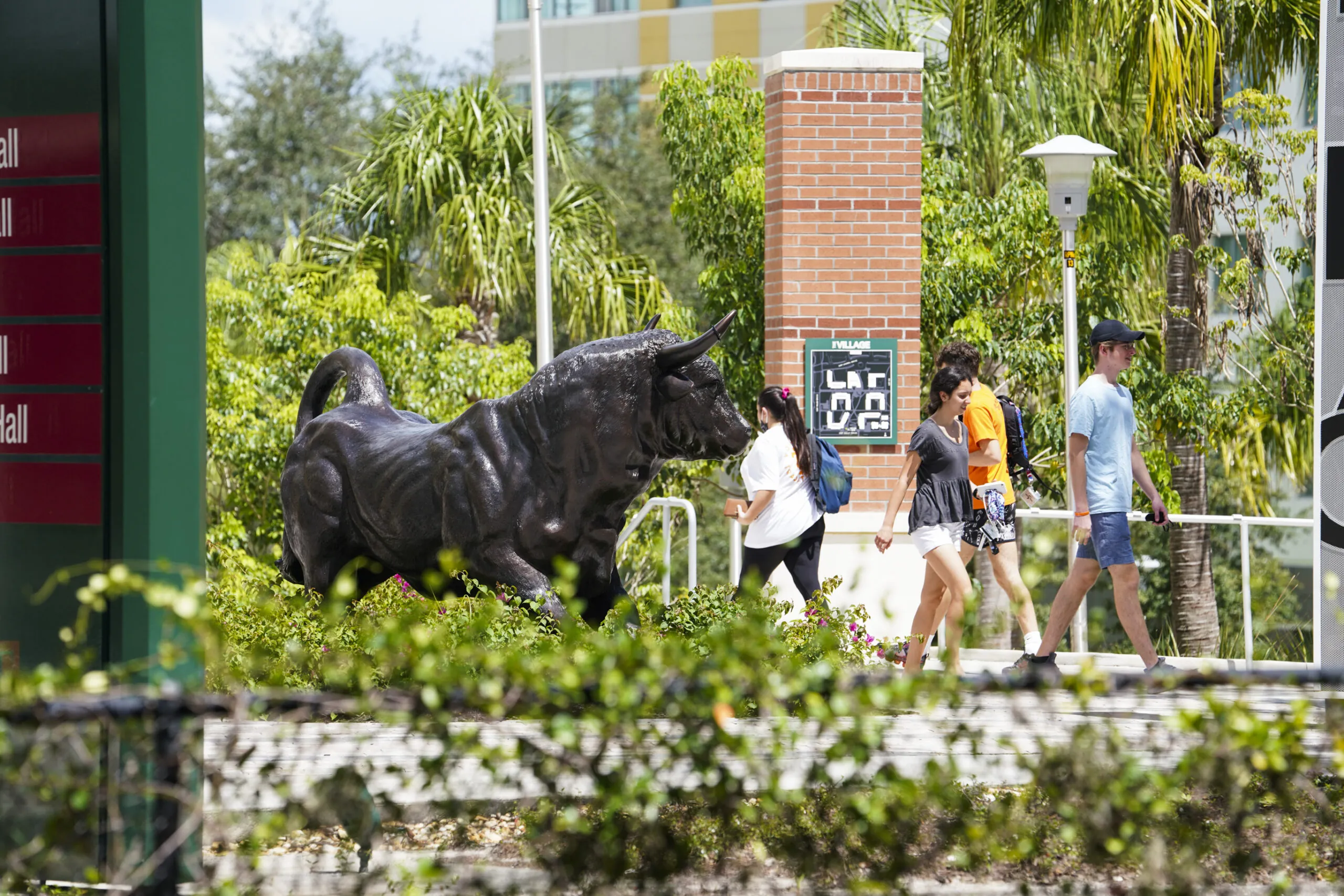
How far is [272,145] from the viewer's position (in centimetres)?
3756

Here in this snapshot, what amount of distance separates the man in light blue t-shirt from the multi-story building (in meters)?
39.4

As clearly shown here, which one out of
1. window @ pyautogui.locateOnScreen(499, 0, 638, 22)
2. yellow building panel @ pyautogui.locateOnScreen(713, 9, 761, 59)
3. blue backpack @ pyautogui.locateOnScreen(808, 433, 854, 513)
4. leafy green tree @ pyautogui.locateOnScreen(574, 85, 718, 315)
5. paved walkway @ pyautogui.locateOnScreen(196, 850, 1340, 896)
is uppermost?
window @ pyautogui.locateOnScreen(499, 0, 638, 22)

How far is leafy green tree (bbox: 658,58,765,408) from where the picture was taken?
19109mm

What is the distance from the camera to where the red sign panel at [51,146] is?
4.25m

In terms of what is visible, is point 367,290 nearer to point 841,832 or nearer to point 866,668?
point 866,668

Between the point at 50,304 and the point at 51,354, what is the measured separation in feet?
0.46

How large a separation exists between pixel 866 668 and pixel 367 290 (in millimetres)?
13574

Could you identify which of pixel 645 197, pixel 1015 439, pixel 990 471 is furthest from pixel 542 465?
pixel 645 197

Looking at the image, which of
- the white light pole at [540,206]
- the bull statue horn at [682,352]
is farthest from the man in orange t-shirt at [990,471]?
the white light pole at [540,206]

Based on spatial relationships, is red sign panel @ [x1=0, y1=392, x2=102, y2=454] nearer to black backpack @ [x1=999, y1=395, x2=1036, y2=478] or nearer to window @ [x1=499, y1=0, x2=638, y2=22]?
black backpack @ [x1=999, y1=395, x2=1036, y2=478]

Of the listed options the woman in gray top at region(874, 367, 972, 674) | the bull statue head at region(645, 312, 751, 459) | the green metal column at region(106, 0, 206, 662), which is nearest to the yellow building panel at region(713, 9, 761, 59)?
the woman in gray top at region(874, 367, 972, 674)

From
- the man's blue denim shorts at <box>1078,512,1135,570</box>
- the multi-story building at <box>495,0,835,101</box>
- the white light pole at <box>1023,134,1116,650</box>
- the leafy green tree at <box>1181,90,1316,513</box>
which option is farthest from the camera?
the multi-story building at <box>495,0,835,101</box>

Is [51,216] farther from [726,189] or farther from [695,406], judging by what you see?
[726,189]

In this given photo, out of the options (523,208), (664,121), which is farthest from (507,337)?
(664,121)
